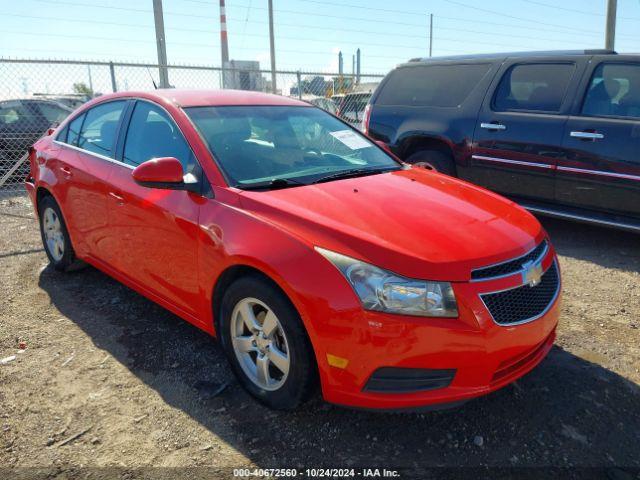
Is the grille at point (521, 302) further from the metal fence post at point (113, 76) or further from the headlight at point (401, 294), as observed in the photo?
the metal fence post at point (113, 76)

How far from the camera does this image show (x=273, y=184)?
2957 millimetres

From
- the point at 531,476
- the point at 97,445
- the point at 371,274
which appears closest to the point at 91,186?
the point at 97,445

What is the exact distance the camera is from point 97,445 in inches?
101

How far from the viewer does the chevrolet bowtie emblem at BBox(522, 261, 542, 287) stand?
8.22ft

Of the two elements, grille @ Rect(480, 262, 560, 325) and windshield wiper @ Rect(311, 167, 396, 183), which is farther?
windshield wiper @ Rect(311, 167, 396, 183)

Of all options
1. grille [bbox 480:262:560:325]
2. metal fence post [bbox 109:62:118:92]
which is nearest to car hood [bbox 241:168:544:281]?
grille [bbox 480:262:560:325]

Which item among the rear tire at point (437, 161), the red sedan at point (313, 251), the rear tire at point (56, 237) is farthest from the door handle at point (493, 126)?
the rear tire at point (56, 237)

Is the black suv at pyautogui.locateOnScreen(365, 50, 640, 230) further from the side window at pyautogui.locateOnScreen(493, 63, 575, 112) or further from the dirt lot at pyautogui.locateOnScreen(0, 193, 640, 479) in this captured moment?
the dirt lot at pyautogui.locateOnScreen(0, 193, 640, 479)

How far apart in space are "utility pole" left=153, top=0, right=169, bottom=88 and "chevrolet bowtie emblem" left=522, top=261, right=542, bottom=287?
877cm

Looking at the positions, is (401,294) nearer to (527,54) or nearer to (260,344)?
(260,344)

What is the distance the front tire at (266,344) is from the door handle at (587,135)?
395 centimetres

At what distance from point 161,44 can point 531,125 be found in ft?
27.3

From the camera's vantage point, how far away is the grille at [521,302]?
2.35m

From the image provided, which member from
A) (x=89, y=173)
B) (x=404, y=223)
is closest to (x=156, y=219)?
(x=89, y=173)
